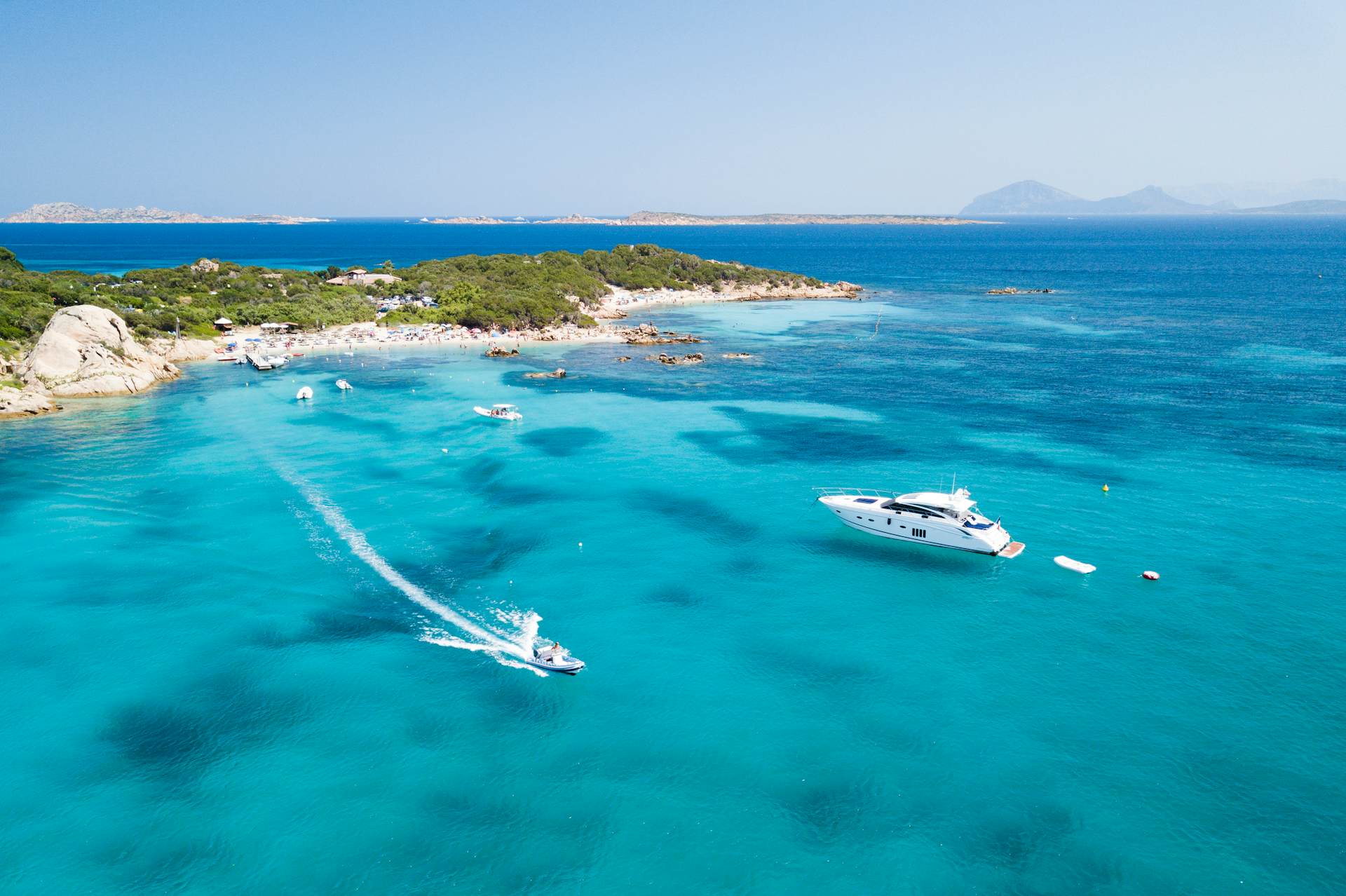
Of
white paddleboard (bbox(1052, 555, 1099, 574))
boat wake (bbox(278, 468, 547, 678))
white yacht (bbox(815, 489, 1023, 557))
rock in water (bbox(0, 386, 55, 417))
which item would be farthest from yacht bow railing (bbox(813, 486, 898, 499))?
→ rock in water (bbox(0, 386, 55, 417))

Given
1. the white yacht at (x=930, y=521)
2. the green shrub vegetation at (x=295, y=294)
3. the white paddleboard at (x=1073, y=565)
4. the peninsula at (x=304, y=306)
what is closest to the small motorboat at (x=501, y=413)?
the white yacht at (x=930, y=521)

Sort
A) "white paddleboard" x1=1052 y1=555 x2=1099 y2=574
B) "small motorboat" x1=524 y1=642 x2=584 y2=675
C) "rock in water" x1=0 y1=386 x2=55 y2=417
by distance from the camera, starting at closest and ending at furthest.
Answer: "small motorboat" x1=524 y1=642 x2=584 y2=675
"white paddleboard" x1=1052 y1=555 x2=1099 y2=574
"rock in water" x1=0 y1=386 x2=55 y2=417

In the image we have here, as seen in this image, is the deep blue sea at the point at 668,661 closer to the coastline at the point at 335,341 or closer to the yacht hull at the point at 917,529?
the yacht hull at the point at 917,529

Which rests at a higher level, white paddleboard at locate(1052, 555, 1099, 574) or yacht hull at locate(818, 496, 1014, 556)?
yacht hull at locate(818, 496, 1014, 556)

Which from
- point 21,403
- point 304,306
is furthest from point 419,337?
point 21,403

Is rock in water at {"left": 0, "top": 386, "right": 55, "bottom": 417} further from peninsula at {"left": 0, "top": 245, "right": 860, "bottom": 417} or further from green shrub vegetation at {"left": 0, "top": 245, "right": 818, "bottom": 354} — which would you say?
green shrub vegetation at {"left": 0, "top": 245, "right": 818, "bottom": 354}

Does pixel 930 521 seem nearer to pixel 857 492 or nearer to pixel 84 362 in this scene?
pixel 857 492
